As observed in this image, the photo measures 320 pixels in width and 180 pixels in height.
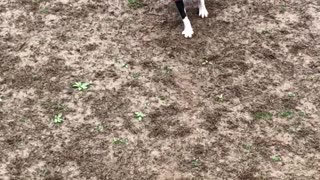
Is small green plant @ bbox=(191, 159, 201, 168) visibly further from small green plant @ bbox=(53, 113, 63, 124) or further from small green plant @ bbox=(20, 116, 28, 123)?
small green plant @ bbox=(20, 116, 28, 123)

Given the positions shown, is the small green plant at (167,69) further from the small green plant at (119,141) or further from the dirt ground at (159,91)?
the small green plant at (119,141)

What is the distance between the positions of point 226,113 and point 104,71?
59.8 inches

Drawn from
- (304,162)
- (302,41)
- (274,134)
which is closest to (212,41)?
(302,41)

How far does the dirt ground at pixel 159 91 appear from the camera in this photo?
441 centimetres

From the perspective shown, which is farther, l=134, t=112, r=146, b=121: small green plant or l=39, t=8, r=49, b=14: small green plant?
l=39, t=8, r=49, b=14: small green plant

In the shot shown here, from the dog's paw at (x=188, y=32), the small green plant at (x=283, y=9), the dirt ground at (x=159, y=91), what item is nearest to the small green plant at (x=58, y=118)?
the dirt ground at (x=159, y=91)

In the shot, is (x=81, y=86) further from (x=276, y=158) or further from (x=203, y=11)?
(x=276, y=158)

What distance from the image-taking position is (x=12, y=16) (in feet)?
20.6

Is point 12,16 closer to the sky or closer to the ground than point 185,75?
closer to the sky

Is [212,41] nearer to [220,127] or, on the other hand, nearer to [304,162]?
[220,127]

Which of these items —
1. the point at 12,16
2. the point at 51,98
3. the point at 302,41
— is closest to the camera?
the point at 51,98

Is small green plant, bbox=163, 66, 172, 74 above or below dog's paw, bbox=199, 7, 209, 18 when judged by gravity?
below

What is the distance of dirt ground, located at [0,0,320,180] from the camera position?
14.5 ft

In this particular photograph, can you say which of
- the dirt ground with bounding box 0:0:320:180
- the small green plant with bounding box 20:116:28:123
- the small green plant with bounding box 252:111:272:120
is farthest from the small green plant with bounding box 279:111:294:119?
the small green plant with bounding box 20:116:28:123
